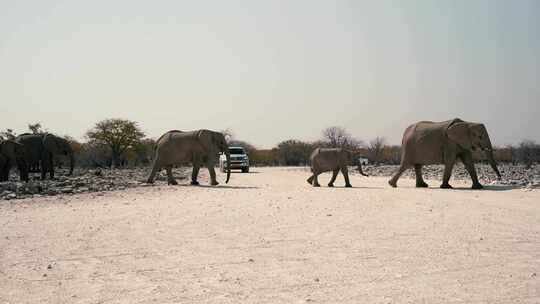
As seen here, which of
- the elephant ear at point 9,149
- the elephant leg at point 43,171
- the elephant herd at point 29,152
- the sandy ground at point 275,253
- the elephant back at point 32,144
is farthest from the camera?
the elephant back at point 32,144

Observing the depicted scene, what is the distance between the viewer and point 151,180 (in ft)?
62.2

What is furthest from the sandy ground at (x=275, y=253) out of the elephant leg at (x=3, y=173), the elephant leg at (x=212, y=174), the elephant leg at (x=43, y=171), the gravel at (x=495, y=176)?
the elephant leg at (x=43, y=171)

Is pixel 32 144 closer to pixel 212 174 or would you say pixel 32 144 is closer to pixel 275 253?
pixel 212 174

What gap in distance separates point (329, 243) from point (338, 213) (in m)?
2.89

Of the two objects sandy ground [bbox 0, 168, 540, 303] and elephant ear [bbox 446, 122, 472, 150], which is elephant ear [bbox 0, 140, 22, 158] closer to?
sandy ground [bbox 0, 168, 540, 303]

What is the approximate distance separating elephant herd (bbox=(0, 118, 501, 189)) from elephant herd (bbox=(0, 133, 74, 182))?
35mm

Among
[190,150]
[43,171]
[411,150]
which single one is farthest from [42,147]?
[411,150]

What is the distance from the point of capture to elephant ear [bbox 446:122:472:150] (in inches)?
617

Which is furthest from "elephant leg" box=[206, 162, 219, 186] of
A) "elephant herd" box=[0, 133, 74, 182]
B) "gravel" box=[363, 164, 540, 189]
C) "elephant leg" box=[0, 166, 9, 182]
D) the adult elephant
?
"gravel" box=[363, 164, 540, 189]

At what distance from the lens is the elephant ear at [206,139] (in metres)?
18.3

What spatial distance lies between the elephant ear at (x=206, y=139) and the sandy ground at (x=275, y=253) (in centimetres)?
775

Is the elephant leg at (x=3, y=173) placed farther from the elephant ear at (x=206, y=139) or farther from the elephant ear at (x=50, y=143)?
the elephant ear at (x=206, y=139)

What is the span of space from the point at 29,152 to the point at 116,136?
1566 inches

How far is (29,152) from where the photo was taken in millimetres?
22609
